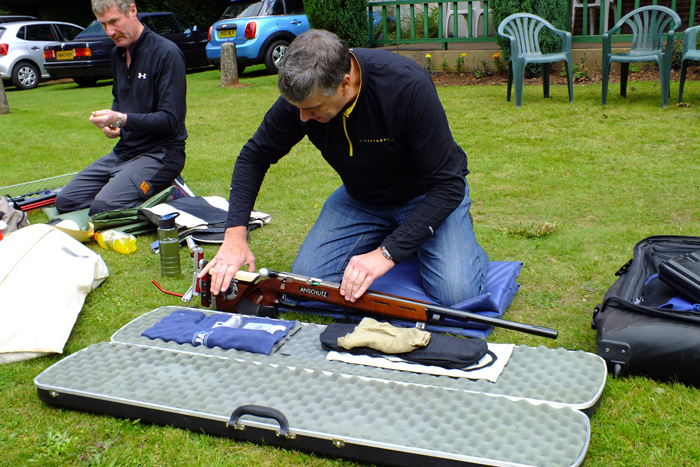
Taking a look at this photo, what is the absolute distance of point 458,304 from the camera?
3.22 meters

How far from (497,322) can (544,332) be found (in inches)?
8.7

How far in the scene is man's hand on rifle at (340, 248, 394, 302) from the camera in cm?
292

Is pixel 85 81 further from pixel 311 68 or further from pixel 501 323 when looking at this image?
pixel 501 323

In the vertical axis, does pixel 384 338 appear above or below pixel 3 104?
below

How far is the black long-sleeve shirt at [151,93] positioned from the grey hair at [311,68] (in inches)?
96.0

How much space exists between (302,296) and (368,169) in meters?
0.77

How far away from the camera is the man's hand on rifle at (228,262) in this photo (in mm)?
3111

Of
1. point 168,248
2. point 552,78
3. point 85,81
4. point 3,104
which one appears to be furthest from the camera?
point 85,81

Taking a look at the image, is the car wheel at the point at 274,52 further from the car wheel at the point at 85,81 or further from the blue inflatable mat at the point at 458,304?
the blue inflatable mat at the point at 458,304

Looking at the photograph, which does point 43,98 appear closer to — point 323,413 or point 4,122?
point 4,122

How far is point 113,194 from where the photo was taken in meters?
4.74

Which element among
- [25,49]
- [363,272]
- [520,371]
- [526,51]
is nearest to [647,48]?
[526,51]

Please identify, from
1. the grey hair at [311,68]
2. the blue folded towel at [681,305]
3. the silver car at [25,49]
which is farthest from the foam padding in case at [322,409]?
the silver car at [25,49]

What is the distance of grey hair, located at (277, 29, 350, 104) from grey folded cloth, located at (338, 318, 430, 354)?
1.07 m
